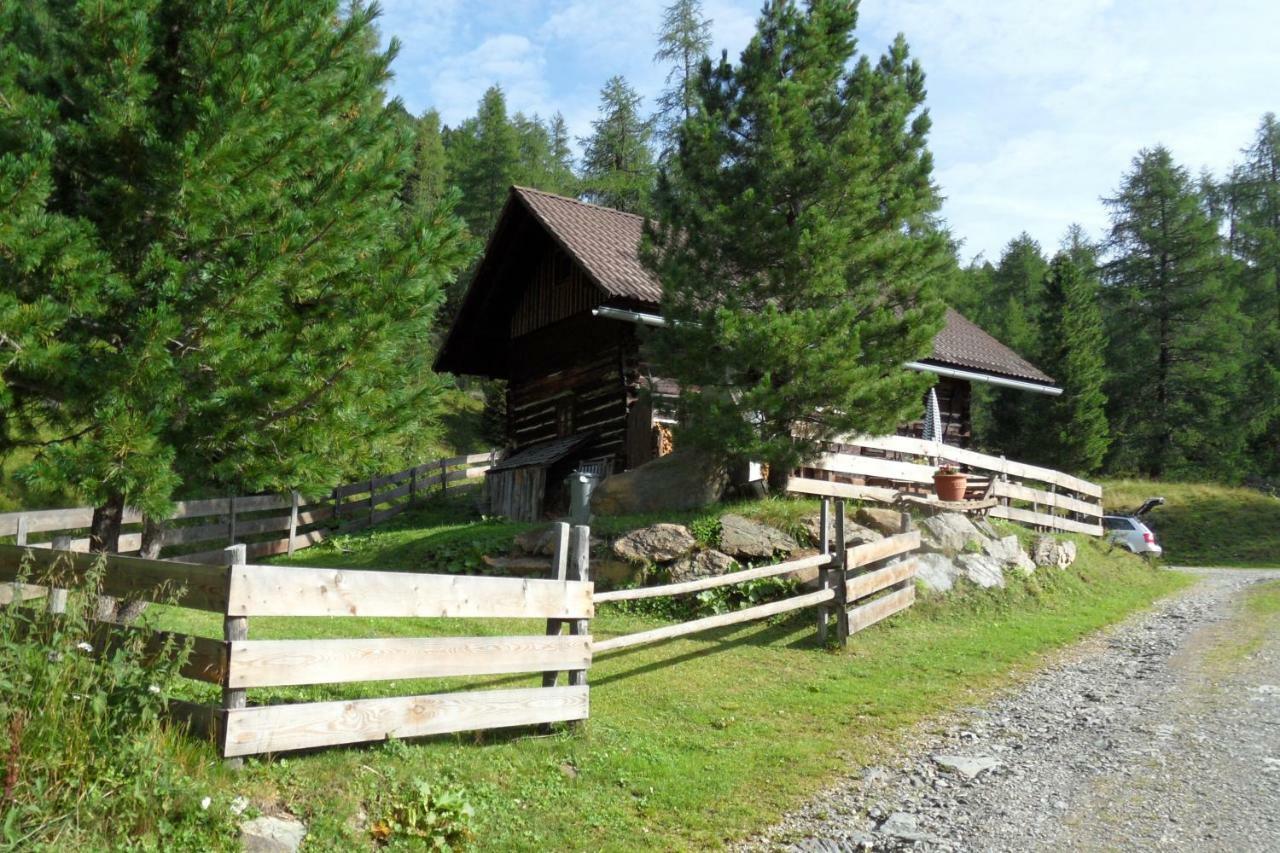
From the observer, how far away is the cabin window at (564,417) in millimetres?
19281

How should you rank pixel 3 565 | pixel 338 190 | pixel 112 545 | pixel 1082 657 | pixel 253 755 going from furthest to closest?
pixel 1082 657 → pixel 112 545 → pixel 338 190 → pixel 3 565 → pixel 253 755

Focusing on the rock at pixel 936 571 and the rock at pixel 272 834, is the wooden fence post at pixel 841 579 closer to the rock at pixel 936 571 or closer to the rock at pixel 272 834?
the rock at pixel 936 571

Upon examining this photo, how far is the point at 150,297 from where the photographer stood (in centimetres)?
650

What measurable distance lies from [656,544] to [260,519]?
8.46 metres

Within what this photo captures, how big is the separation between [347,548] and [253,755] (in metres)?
12.0

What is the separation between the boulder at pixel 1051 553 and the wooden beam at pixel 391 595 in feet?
34.2

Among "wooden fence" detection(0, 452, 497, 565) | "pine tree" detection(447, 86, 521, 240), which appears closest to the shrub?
"wooden fence" detection(0, 452, 497, 565)

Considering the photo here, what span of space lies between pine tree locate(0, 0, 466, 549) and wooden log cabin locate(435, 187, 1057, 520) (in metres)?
7.34

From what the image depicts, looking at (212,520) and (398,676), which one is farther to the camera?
(212,520)

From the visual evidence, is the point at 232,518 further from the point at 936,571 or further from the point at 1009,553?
the point at 1009,553

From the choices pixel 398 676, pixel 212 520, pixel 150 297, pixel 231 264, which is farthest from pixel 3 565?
pixel 212 520

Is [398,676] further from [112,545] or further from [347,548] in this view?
[347,548]

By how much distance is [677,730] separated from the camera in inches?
273

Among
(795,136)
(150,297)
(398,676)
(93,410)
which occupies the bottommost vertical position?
(398,676)
